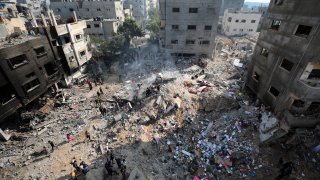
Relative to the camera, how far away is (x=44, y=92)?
826 inches

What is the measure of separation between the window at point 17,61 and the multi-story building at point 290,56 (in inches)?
980

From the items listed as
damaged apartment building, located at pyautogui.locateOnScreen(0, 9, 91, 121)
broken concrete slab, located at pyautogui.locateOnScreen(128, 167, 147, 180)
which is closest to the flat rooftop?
damaged apartment building, located at pyautogui.locateOnScreen(0, 9, 91, 121)

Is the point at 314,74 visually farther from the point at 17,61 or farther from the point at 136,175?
the point at 17,61

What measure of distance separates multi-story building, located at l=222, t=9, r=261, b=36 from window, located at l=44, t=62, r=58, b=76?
48.4m

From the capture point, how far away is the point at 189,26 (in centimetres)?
2925

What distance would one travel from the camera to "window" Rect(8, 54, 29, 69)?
53.7ft

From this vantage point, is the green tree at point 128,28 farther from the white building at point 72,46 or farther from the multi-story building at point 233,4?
the multi-story building at point 233,4

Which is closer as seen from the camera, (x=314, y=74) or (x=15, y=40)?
(x=314, y=74)

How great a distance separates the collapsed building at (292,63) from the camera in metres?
12.3

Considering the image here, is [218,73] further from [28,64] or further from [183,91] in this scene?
[28,64]

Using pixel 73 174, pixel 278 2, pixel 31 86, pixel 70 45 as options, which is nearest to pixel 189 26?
pixel 278 2

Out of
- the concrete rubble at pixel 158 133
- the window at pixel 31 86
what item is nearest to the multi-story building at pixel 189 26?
the concrete rubble at pixel 158 133

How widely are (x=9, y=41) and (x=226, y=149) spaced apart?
Result: 23820mm

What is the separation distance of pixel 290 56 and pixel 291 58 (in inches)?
8.2
